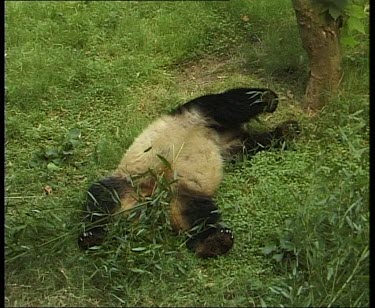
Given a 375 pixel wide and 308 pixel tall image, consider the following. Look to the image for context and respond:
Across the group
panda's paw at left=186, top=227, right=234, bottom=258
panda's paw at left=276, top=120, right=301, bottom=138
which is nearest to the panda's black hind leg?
panda's paw at left=186, top=227, right=234, bottom=258

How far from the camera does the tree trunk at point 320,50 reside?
442 cm

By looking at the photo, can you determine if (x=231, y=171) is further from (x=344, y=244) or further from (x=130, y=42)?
(x=130, y=42)

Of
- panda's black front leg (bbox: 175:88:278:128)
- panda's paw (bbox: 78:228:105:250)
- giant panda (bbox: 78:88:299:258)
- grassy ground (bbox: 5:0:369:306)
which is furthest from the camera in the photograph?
panda's black front leg (bbox: 175:88:278:128)

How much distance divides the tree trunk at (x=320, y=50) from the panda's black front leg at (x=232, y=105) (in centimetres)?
32

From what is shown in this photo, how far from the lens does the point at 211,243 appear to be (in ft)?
11.5

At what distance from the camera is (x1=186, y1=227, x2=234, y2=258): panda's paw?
3.48 metres

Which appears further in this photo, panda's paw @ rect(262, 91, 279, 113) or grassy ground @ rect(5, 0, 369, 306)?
panda's paw @ rect(262, 91, 279, 113)

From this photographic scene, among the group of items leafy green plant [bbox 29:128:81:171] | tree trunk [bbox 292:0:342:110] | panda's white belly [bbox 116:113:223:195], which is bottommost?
leafy green plant [bbox 29:128:81:171]

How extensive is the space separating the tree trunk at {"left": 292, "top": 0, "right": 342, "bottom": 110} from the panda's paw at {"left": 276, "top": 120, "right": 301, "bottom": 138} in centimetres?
20

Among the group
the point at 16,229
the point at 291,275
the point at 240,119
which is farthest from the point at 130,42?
the point at 291,275

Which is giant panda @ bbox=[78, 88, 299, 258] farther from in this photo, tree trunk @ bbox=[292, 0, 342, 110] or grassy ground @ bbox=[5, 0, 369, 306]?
tree trunk @ bbox=[292, 0, 342, 110]

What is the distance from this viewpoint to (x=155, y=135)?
4.21m

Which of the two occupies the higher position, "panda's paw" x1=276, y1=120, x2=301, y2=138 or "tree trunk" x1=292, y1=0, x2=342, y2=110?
"tree trunk" x1=292, y1=0, x2=342, y2=110

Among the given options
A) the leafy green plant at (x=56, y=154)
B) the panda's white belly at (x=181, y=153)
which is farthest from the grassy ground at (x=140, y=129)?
the panda's white belly at (x=181, y=153)
